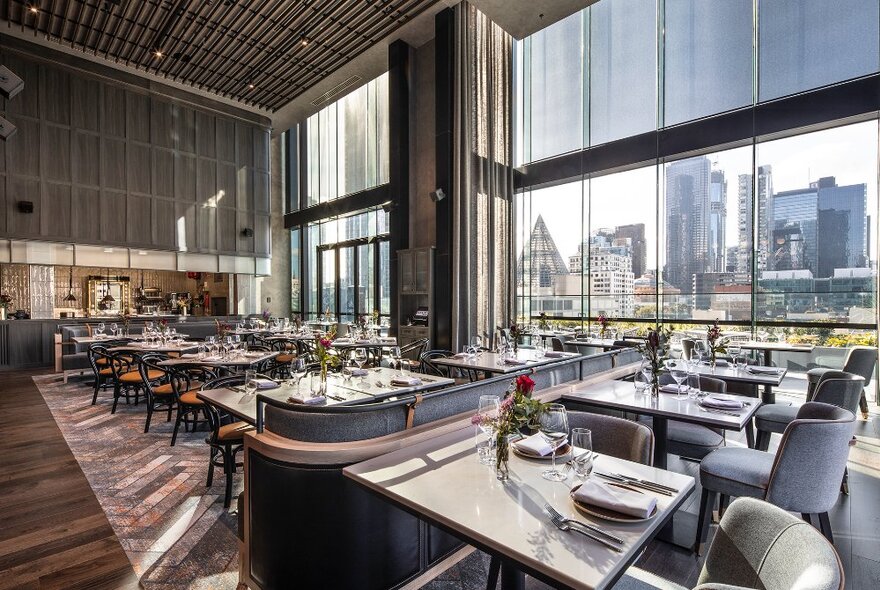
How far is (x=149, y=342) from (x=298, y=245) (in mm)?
7899

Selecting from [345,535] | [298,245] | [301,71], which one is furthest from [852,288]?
[298,245]

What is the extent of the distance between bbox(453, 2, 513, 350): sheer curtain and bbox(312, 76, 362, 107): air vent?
372 cm

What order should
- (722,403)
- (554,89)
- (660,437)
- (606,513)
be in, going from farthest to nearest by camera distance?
(554,89)
(660,437)
(722,403)
(606,513)

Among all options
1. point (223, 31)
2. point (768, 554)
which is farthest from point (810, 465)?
point (223, 31)

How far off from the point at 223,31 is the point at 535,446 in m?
10.7

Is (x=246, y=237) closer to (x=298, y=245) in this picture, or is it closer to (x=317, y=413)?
(x=298, y=245)

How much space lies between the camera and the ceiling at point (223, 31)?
858 cm

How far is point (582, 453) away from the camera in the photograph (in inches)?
67.4

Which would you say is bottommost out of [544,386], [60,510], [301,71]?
[60,510]

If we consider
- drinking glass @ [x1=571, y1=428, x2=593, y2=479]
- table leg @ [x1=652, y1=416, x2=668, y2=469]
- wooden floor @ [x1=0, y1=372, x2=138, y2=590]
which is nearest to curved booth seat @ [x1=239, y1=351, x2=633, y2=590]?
drinking glass @ [x1=571, y1=428, x2=593, y2=479]

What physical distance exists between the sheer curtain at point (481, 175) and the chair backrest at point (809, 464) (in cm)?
642

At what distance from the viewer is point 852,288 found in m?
6.48

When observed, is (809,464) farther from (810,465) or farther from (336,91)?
(336,91)

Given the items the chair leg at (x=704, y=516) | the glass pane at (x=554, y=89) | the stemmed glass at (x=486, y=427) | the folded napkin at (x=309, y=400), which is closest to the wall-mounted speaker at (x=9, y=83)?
the folded napkin at (x=309, y=400)
